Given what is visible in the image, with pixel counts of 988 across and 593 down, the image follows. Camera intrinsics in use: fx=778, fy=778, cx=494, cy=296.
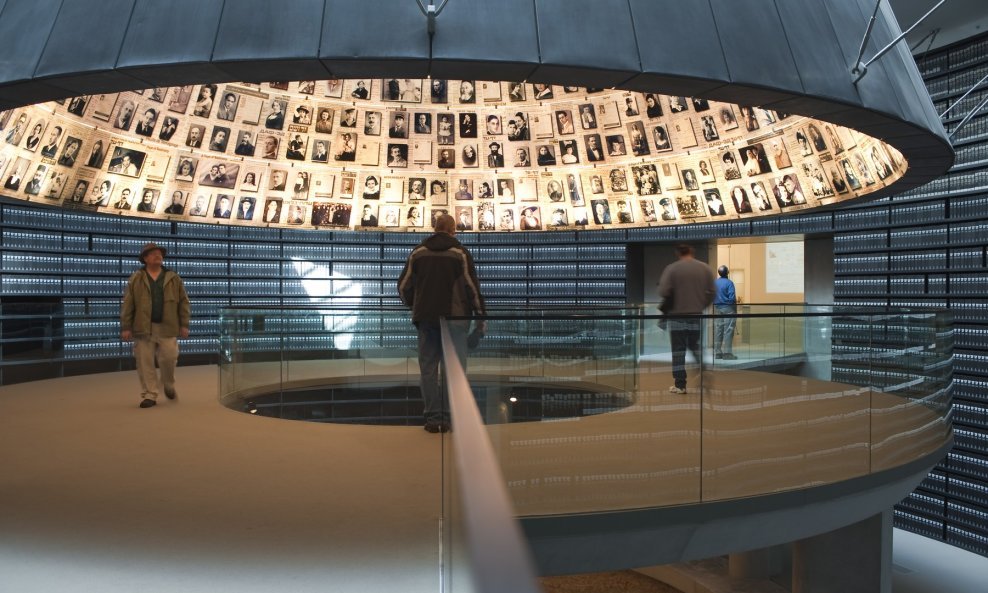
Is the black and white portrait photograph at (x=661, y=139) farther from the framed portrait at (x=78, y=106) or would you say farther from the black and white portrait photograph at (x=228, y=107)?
the framed portrait at (x=78, y=106)

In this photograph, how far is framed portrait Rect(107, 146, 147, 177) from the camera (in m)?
10.3

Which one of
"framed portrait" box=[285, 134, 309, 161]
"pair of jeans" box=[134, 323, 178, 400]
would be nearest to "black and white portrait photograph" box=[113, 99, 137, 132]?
"framed portrait" box=[285, 134, 309, 161]

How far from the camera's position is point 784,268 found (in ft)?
52.3

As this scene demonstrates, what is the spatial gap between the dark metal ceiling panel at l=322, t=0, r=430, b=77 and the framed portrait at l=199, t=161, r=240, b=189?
6.81m

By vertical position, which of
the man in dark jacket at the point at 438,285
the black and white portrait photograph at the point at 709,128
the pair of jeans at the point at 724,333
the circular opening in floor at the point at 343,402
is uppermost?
the black and white portrait photograph at the point at 709,128

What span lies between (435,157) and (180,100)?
380 cm

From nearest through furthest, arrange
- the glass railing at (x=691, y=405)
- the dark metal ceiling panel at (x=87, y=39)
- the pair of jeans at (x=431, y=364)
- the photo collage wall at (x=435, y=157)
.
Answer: the glass railing at (x=691, y=405) < the dark metal ceiling panel at (x=87, y=39) < the pair of jeans at (x=431, y=364) < the photo collage wall at (x=435, y=157)

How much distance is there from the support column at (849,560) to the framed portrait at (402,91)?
7886 millimetres

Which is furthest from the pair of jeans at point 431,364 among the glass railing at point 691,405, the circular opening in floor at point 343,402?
the circular opening in floor at point 343,402

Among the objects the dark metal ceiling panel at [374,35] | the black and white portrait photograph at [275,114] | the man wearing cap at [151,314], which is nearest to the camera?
the dark metal ceiling panel at [374,35]

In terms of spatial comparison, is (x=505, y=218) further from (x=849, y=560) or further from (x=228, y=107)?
(x=849, y=560)

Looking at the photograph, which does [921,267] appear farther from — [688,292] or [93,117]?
[93,117]

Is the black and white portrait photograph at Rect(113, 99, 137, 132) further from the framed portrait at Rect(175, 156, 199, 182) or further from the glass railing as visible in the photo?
the glass railing

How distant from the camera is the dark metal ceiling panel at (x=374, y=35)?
5.09 m
